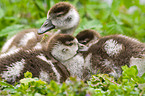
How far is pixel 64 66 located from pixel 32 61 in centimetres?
42

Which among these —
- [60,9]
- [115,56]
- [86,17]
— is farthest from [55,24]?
[86,17]

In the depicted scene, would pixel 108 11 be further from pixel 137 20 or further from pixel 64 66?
pixel 64 66

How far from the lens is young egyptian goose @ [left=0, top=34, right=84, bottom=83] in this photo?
7.88 feet

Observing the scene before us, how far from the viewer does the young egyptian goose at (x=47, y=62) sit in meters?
2.40

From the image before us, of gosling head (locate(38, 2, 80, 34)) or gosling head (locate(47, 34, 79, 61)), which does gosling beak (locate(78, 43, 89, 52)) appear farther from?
gosling head (locate(38, 2, 80, 34))

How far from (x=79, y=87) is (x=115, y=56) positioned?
1059 millimetres

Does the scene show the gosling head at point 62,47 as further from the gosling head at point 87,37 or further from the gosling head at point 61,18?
the gosling head at point 61,18

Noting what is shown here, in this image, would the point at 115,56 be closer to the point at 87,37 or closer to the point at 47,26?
the point at 87,37

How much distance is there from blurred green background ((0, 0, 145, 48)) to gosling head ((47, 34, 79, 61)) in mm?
838

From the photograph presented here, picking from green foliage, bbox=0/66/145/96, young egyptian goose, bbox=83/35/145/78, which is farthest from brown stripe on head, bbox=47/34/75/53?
green foliage, bbox=0/66/145/96

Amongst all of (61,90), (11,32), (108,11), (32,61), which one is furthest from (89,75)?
(108,11)

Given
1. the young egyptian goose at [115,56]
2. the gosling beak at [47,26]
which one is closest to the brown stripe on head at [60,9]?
the gosling beak at [47,26]

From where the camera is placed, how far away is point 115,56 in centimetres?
261

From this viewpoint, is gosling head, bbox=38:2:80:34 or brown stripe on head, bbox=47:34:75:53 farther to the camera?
gosling head, bbox=38:2:80:34
